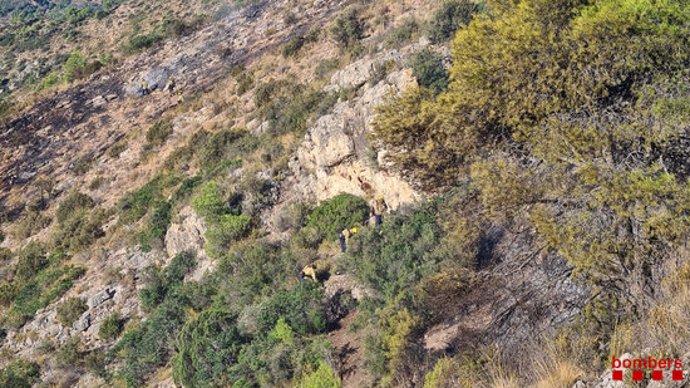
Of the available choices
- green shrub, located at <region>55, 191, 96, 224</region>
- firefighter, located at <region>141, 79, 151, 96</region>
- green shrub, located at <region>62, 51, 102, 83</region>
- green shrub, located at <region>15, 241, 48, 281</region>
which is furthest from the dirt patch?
green shrub, located at <region>62, 51, 102, 83</region>

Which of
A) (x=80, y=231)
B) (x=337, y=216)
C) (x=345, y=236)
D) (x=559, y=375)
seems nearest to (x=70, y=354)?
(x=80, y=231)

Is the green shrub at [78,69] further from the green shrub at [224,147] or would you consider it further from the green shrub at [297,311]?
the green shrub at [297,311]

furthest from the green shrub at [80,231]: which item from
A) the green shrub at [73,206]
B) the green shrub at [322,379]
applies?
the green shrub at [322,379]

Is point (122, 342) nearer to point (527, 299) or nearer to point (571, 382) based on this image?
point (527, 299)

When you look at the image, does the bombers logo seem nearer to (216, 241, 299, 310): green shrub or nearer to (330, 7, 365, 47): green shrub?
(216, 241, 299, 310): green shrub

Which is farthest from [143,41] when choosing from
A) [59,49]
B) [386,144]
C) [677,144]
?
[677,144]

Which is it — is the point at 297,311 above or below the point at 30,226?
above

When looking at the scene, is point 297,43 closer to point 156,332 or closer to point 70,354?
point 156,332
